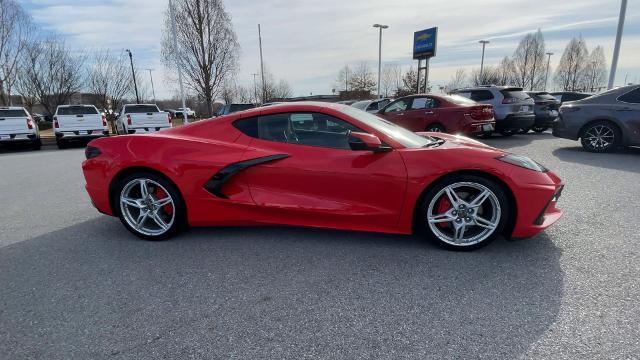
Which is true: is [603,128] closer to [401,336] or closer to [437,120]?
[437,120]

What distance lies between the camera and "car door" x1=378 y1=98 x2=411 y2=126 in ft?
31.3

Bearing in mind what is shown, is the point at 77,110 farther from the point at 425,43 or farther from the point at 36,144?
the point at 425,43

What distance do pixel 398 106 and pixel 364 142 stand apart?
739 centimetres

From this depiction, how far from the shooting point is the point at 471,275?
8.54ft

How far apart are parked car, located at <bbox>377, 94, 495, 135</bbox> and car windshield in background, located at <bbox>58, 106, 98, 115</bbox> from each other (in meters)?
10.9

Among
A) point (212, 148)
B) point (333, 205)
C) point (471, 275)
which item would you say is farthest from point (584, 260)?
point (212, 148)

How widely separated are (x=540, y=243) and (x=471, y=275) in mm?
952

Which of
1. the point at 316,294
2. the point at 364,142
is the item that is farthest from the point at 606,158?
the point at 316,294

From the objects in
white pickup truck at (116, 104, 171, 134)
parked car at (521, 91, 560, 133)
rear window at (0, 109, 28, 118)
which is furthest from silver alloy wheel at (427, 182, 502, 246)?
rear window at (0, 109, 28, 118)

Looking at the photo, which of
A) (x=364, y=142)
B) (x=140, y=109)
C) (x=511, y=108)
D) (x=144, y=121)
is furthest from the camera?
(x=140, y=109)

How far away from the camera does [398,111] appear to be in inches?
381

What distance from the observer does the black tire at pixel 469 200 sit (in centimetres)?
286

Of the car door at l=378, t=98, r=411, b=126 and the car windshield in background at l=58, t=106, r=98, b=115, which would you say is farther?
the car windshield in background at l=58, t=106, r=98, b=115

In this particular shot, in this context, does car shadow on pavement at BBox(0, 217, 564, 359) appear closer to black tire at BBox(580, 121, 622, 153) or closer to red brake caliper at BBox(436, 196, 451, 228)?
red brake caliper at BBox(436, 196, 451, 228)
